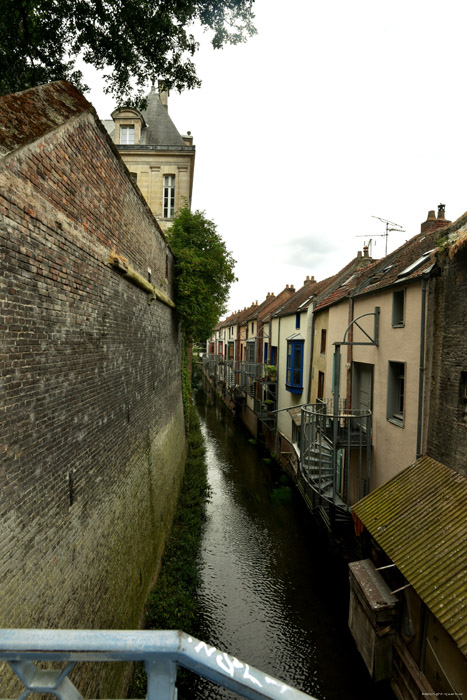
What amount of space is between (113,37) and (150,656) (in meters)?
11.1

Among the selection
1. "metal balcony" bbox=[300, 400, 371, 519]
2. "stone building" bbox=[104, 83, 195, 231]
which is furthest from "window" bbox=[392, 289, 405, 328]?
"stone building" bbox=[104, 83, 195, 231]

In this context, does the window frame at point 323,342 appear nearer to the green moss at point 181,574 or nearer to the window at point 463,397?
the green moss at point 181,574

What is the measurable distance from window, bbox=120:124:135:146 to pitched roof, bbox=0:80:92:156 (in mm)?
17035

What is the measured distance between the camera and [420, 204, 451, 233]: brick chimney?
40.0 feet

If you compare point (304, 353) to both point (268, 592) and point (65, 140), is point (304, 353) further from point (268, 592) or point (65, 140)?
point (65, 140)

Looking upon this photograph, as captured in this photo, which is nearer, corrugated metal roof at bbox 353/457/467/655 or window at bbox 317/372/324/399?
corrugated metal roof at bbox 353/457/467/655

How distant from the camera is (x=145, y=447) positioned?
877cm

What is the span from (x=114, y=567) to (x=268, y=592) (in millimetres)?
6158

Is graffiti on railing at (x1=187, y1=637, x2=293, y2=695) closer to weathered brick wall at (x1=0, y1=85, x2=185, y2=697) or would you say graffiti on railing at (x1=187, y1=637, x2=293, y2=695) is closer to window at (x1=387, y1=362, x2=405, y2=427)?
weathered brick wall at (x1=0, y1=85, x2=185, y2=697)

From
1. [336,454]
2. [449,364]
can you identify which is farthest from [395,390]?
[449,364]

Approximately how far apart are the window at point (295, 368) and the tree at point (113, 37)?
1157 centimetres

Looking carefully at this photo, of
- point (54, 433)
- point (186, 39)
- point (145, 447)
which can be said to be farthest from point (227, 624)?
point (186, 39)

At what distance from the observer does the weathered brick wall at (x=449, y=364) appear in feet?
22.3

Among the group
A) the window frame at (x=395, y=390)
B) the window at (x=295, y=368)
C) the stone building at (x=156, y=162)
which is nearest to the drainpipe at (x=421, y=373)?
the window frame at (x=395, y=390)
